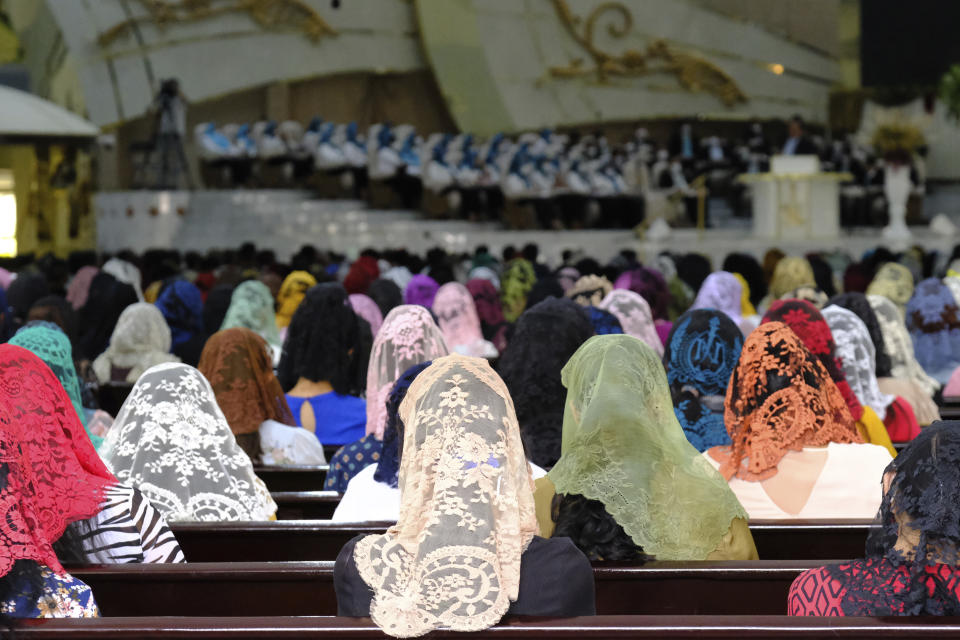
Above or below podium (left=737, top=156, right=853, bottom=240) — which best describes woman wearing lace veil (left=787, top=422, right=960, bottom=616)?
below

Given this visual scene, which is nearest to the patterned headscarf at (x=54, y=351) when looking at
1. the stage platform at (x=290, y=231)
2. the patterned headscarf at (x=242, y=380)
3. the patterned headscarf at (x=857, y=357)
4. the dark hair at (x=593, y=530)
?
the patterned headscarf at (x=242, y=380)

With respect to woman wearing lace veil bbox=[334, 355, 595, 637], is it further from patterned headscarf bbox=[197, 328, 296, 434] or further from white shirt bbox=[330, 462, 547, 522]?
patterned headscarf bbox=[197, 328, 296, 434]

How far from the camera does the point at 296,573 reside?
2.55 meters

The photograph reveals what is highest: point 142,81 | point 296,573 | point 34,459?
point 142,81

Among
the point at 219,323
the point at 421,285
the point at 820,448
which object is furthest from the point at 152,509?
the point at 421,285

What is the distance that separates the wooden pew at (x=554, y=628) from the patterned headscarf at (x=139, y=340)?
3.67m

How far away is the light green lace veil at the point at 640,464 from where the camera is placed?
2.53 metres

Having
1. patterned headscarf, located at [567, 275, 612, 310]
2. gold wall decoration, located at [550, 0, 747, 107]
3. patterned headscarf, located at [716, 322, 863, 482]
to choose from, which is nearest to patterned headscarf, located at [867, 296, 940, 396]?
patterned headscarf, located at [567, 275, 612, 310]

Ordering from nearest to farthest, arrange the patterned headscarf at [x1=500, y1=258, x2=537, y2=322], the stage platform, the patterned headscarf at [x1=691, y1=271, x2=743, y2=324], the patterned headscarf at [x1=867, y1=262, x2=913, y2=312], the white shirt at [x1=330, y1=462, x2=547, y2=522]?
1. the white shirt at [x1=330, y1=462, x2=547, y2=522]
2. the patterned headscarf at [x1=691, y1=271, x2=743, y2=324]
3. the patterned headscarf at [x1=867, y1=262, x2=913, y2=312]
4. the patterned headscarf at [x1=500, y1=258, x2=537, y2=322]
5. the stage platform

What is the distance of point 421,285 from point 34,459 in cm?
512

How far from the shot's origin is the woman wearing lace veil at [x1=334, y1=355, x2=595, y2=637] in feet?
6.20

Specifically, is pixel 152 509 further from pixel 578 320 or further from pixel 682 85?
pixel 682 85

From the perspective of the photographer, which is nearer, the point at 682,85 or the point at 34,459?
Answer: the point at 34,459

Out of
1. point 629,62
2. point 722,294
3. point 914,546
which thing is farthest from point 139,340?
point 629,62
